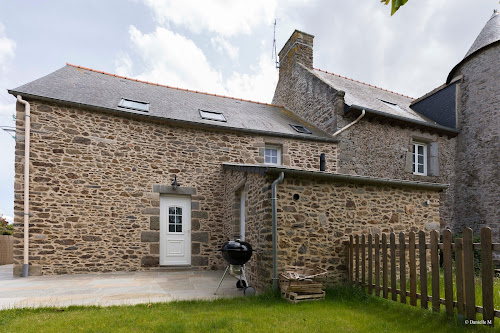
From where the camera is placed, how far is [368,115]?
10.3m

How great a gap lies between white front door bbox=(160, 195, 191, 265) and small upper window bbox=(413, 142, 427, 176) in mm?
8481

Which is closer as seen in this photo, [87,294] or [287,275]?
[287,275]

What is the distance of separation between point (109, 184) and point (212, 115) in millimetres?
3756

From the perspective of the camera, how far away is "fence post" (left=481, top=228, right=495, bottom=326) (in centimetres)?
321

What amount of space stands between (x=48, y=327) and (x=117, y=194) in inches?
191

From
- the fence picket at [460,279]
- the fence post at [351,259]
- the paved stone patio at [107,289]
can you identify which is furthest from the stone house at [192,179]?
the fence picket at [460,279]

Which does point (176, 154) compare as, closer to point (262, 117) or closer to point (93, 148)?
point (93, 148)

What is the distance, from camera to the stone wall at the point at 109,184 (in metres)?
7.32

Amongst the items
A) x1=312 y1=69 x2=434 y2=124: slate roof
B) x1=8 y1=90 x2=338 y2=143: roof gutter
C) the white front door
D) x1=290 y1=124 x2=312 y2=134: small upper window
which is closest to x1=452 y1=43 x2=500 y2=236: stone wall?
x1=312 y1=69 x2=434 y2=124: slate roof

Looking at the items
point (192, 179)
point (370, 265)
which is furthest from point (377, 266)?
point (192, 179)

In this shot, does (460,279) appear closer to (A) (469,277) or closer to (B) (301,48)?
(A) (469,277)

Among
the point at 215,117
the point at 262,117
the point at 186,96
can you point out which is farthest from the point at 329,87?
the point at 186,96

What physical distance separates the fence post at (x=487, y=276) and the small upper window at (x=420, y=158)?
8.52 meters

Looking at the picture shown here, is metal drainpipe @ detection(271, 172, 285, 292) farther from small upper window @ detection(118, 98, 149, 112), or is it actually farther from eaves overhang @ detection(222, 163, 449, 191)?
small upper window @ detection(118, 98, 149, 112)
